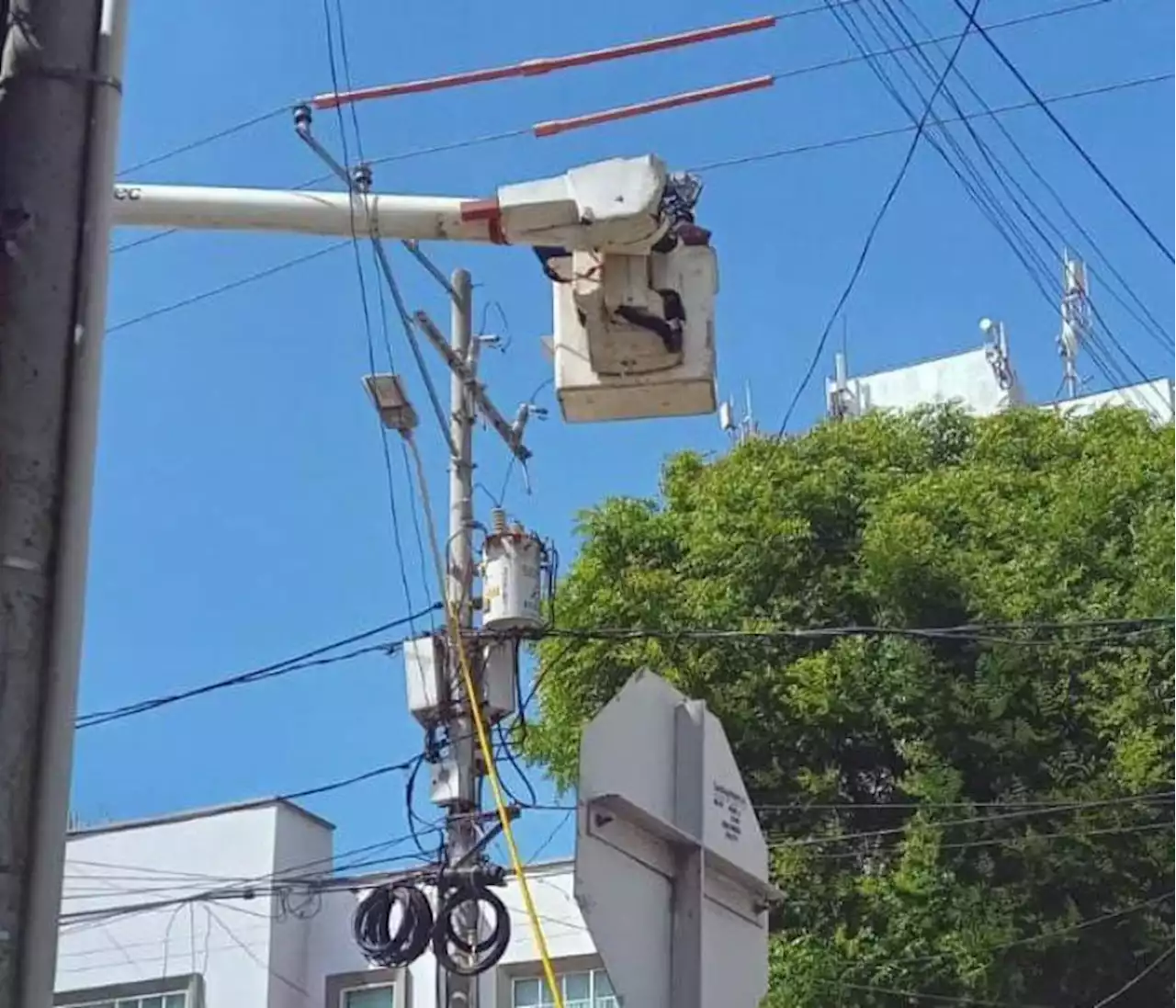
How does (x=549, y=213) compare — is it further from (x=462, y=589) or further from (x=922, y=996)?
(x=922, y=996)

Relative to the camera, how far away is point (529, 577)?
13289 mm

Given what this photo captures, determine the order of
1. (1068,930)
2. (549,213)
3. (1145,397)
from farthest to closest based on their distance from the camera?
(1145,397)
(1068,930)
(549,213)

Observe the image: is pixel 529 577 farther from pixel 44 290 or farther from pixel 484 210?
pixel 44 290

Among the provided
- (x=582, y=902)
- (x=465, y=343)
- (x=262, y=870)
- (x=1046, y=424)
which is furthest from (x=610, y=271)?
(x=1046, y=424)

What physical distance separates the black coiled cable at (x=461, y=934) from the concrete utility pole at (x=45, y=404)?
961 cm

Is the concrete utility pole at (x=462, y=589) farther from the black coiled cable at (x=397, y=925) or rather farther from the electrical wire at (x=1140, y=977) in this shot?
the electrical wire at (x=1140, y=977)

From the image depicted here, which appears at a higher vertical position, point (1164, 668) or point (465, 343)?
point (465, 343)

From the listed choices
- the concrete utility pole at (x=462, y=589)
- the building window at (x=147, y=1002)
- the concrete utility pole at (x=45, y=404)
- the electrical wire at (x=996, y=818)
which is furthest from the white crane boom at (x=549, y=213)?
the building window at (x=147, y=1002)

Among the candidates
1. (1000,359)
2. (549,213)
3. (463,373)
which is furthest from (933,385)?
(549,213)

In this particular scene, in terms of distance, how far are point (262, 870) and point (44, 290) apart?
618 inches

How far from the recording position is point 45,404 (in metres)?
3.09

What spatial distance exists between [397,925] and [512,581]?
89.3 inches

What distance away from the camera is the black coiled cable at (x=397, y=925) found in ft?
41.8

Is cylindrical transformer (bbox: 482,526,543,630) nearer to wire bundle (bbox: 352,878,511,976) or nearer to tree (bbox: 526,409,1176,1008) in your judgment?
wire bundle (bbox: 352,878,511,976)
